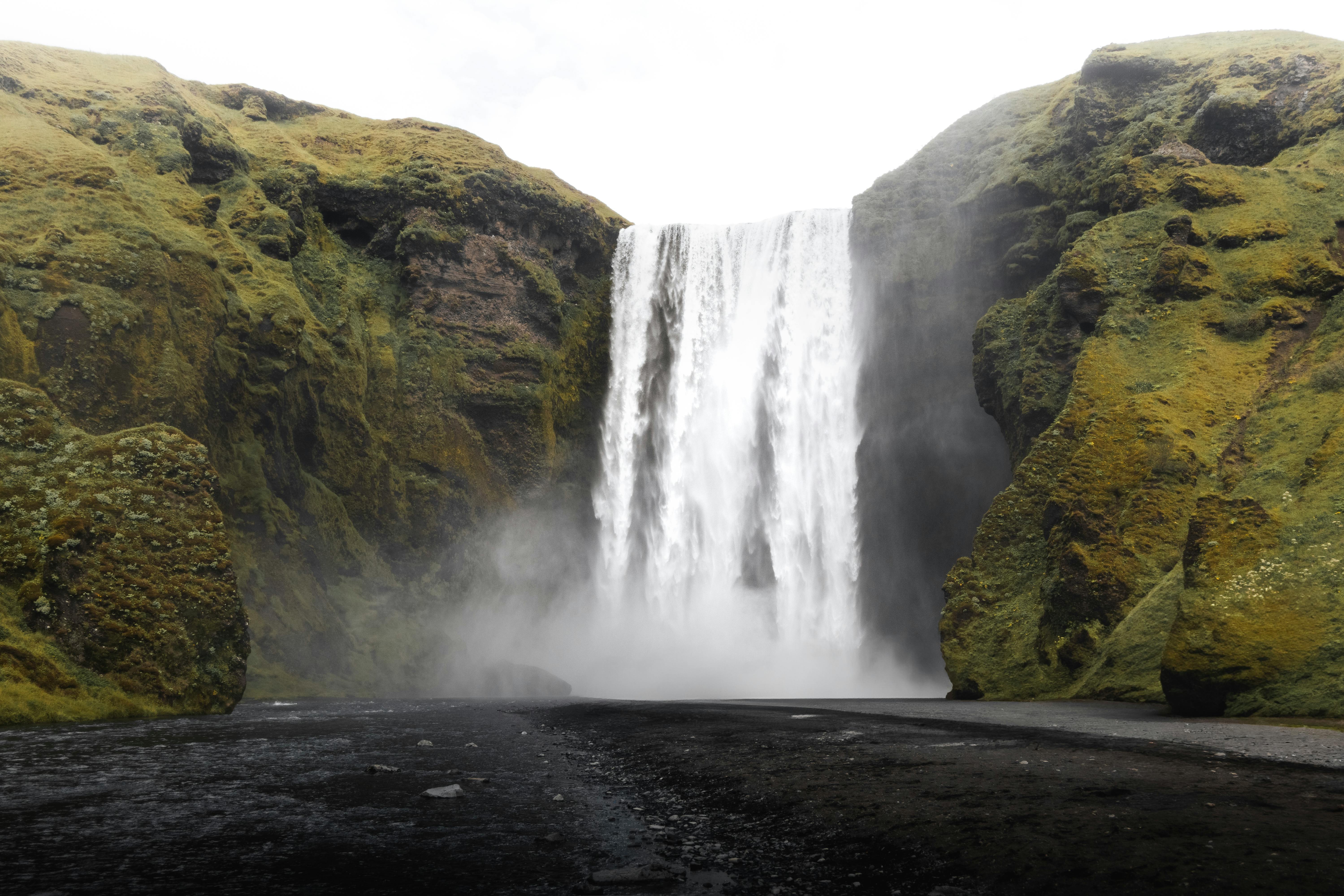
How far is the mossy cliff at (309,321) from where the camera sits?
89.7ft

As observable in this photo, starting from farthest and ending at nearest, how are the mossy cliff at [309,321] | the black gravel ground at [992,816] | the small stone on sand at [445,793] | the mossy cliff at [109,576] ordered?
1. the mossy cliff at [309,321]
2. the mossy cliff at [109,576]
3. the small stone on sand at [445,793]
4. the black gravel ground at [992,816]

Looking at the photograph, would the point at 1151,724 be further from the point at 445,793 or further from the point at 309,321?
the point at 309,321

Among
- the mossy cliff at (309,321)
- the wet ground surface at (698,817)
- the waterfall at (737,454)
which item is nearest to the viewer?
the wet ground surface at (698,817)

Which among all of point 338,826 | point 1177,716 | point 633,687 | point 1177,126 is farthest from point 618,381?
point 338,826

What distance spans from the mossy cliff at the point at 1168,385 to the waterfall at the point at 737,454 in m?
7.71

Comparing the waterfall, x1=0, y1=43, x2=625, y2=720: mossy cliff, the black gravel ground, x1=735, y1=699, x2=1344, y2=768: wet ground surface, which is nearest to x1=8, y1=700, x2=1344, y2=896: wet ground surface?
the black gravel ground

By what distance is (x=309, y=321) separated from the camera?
36.7 m

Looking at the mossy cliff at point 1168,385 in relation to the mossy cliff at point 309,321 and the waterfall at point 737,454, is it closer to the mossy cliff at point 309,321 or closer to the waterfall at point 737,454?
the waterfall at point 737,454

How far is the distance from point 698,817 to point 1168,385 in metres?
21.8

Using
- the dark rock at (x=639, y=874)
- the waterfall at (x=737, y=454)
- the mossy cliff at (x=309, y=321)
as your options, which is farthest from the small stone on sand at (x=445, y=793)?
the waterfall at (x=737, y=454)

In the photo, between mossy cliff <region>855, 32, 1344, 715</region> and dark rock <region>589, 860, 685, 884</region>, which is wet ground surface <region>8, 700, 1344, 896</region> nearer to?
dark rock <region>589, 860, 685, 884</region>

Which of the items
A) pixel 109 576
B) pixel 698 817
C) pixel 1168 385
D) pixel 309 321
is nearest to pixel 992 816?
pixel 698 817

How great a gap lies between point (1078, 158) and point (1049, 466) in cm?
1610

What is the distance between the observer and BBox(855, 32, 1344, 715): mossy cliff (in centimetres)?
1323
